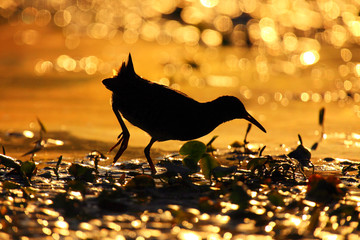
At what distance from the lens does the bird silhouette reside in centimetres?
759

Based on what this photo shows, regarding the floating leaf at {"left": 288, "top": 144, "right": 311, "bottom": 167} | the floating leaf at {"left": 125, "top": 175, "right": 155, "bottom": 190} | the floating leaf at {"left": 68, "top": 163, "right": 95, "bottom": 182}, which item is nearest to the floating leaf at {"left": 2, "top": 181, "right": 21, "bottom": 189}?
the floating leaf at {"left": 68, "top": 163, "right": 95, "bottom": 182}

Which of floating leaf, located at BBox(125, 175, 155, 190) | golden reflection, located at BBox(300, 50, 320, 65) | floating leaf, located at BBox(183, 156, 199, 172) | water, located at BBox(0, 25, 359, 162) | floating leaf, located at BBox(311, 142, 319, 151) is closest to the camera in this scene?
floating leaf, located at BBox(125, 175, 155, 190)

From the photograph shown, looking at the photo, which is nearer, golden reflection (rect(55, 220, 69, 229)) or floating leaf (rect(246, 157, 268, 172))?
golden reflection (rect(55, 220, 69, 229))

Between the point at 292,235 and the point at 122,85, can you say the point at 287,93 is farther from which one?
the point at 292,235

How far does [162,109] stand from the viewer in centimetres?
760

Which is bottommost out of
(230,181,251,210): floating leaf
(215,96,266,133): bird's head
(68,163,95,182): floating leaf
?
(68,163,95,182): floating leaf

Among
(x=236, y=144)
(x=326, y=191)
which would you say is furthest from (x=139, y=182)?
(x=236, y=144)

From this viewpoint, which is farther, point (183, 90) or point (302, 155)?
point (183, 90)

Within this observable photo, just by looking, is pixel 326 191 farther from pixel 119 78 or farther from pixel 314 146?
pixel 119 78

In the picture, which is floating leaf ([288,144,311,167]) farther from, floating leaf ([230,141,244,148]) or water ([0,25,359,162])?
floating leaf ([230,141,244,148])

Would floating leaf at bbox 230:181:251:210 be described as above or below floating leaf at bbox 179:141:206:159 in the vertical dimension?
below

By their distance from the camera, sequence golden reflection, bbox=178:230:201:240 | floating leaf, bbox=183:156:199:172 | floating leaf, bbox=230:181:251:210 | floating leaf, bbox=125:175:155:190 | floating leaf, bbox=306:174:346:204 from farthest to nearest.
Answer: floating leaf, bbox=183:156:199:172 → floating leaf, bbox=125:175:155:190 → floating leaf, bbox=306:174:346:204 → floating leaf, bbox=230:181:251:210 → golden reflection, bbox=178:230:201:240

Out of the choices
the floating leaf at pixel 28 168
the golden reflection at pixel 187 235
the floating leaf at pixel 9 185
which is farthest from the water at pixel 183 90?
the golden reflection at pixel 187 235

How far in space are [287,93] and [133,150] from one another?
170 inches
